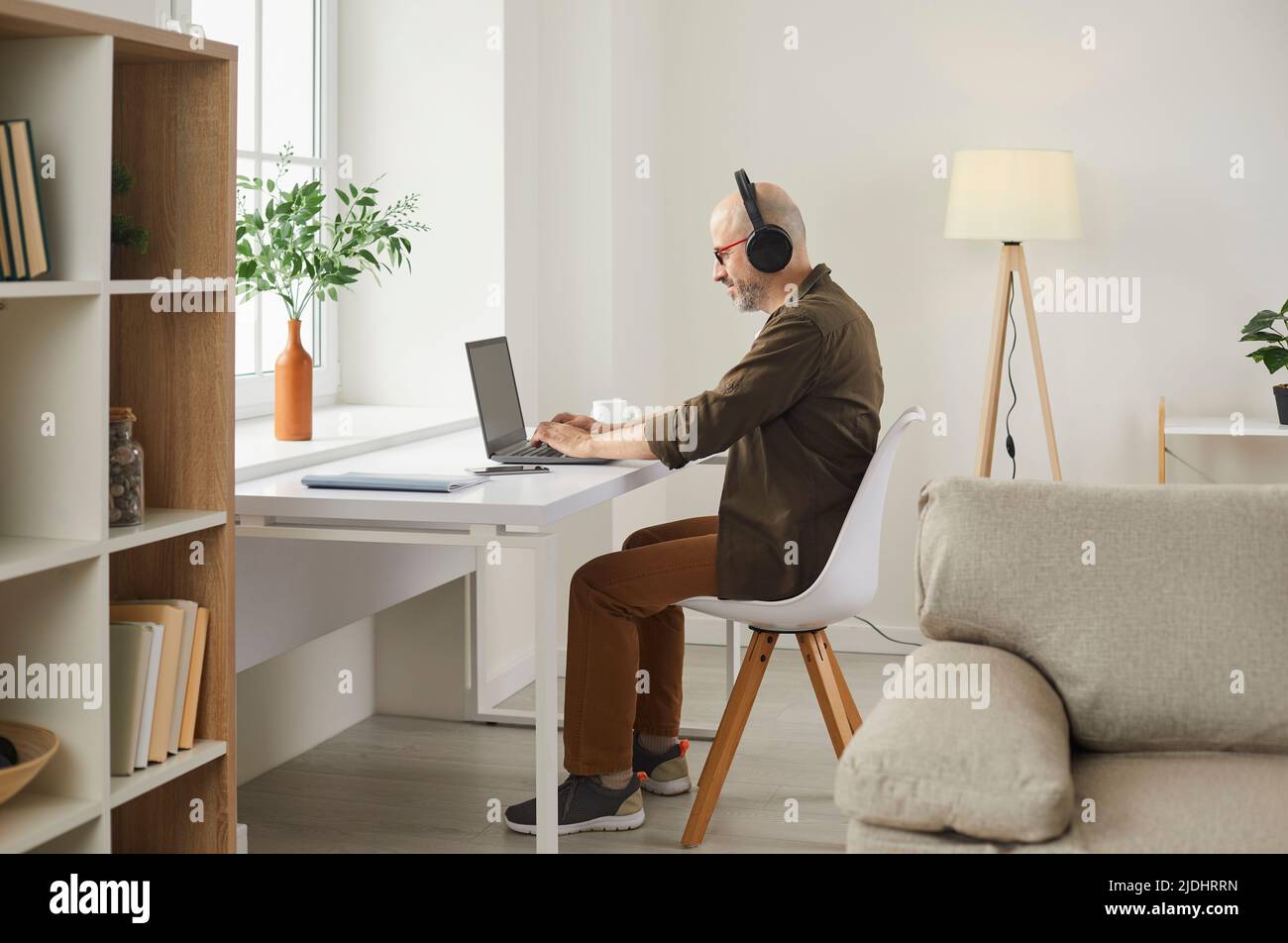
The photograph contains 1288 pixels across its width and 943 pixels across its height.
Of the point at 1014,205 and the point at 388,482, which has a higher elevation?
the point at 1014,205

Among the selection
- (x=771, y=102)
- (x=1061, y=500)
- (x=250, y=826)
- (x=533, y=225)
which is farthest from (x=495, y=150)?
(x=1061, y=500)

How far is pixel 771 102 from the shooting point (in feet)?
14.1

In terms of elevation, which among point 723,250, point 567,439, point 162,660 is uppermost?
point 723,250

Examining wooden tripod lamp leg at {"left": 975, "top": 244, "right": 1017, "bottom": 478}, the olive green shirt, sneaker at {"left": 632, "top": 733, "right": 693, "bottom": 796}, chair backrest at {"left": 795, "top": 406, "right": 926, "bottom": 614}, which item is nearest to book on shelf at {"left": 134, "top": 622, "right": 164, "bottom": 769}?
the olive green shirt

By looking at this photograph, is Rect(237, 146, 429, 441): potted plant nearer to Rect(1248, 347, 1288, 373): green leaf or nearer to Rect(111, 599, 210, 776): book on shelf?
Rect(111, 599, 210, 776): book on shelf

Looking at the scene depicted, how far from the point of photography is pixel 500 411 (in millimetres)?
2838

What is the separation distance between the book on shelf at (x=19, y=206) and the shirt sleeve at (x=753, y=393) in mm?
1155

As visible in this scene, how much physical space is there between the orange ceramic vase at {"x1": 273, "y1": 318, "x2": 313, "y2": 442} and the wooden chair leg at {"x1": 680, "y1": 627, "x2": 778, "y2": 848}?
1.02 m

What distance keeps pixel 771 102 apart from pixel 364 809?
2.52 metres

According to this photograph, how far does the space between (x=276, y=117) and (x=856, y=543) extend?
173 centimetres

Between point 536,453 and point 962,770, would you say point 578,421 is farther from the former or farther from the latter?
point 962,770

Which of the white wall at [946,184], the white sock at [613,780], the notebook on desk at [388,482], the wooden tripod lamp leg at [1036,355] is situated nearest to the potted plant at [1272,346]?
the white wall at [946,184]

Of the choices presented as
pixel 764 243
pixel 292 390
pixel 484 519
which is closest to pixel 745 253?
pixel 764 243

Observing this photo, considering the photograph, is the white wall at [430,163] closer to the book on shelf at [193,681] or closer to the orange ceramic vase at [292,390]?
the orange ceramic vase at [292,390]
